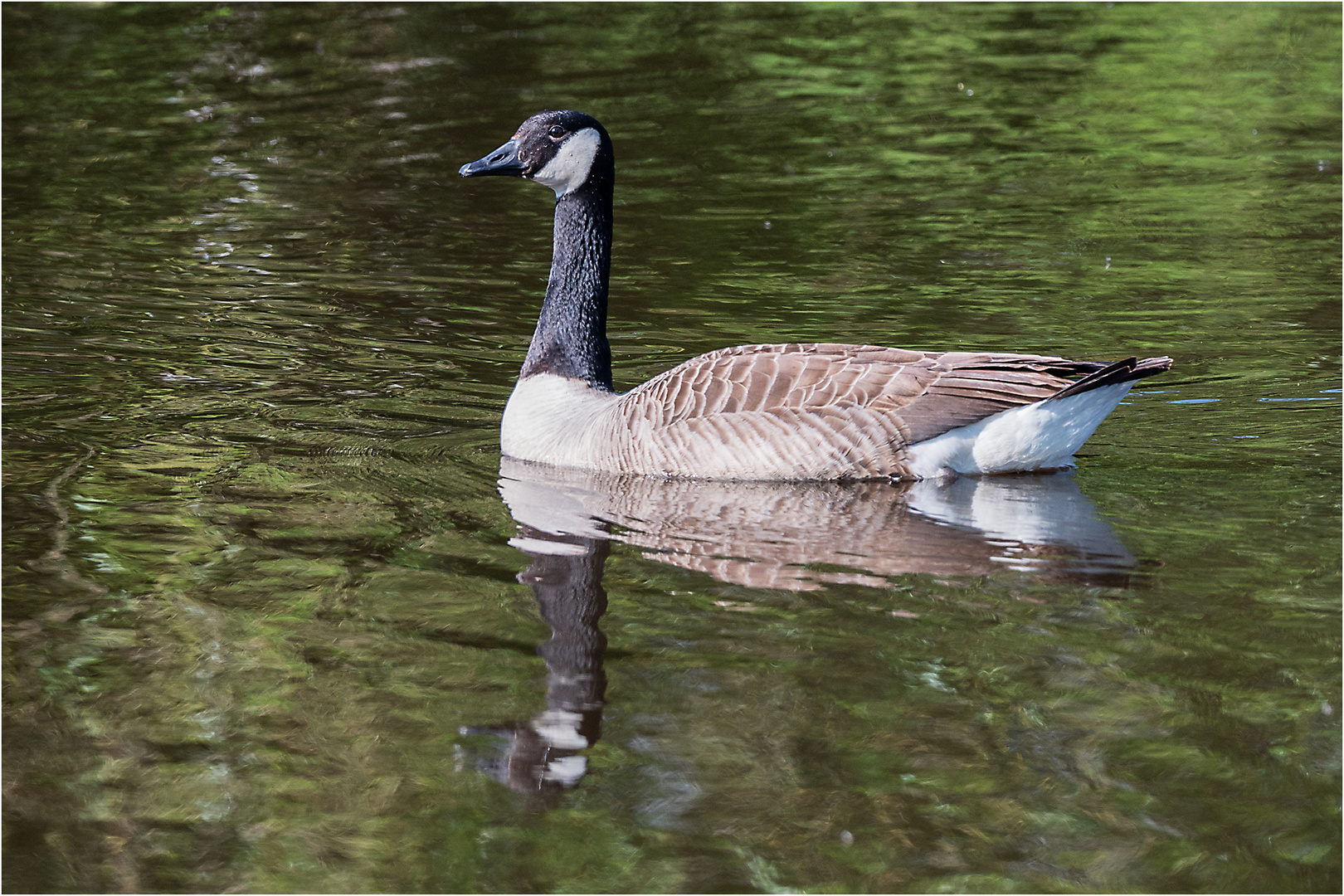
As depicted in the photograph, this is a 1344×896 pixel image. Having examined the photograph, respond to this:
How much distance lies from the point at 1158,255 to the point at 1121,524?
729cm

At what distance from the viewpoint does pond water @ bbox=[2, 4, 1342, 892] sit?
5355mm

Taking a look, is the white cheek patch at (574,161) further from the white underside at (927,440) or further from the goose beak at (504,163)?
the white underside at (927,440)

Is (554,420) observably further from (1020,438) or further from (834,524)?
(1020,438)

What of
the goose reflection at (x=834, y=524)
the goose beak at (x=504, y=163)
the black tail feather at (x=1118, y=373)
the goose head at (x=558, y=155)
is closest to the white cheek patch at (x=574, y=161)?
the goose head at (x=558, y=155)

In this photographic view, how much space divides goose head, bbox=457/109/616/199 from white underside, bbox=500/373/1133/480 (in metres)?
1.33

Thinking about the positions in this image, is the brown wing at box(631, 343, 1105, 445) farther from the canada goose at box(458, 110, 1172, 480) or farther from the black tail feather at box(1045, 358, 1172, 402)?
the black tail feather at box(1045, 358, 1172, 402)

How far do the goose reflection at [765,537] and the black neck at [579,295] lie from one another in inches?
33.2

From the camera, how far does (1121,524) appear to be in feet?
26.7

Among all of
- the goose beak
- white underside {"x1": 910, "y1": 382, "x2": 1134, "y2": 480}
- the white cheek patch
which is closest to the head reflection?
white underside {"x1": 910, "y1": 382, "x2": 1134, "y2": 480}

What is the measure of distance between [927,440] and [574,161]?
2984mm

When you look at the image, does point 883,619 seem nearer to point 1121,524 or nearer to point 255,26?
point 1121,524

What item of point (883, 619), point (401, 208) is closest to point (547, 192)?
point (401, 208)

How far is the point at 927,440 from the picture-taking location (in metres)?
8.93

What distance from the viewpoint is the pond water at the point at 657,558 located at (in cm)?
536
